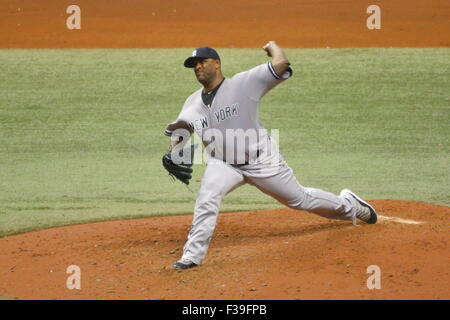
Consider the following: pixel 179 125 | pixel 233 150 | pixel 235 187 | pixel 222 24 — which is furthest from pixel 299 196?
pixel 222 24

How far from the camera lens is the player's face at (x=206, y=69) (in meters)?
5.47

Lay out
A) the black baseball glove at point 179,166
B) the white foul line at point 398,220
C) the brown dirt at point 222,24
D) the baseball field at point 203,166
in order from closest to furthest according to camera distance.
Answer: the baseball field at point 203,166 → the black baseball glove at point 179,166 → the white foul line at point 398,220 → the brown dirt at point 222,24

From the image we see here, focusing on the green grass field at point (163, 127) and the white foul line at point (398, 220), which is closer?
the white foul line at point (398, 220)

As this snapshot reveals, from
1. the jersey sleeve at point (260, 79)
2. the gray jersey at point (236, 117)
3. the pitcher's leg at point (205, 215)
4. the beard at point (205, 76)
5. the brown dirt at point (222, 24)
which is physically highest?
the brown dirt at point (222, 24)

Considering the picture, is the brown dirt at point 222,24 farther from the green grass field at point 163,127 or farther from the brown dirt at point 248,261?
the brown dirt at point 248,261

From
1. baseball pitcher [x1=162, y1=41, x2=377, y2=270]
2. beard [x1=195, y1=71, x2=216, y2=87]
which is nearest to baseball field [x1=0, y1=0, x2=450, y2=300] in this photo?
baseball pitcher [x1=162, y1=41, x2=377, y2=270]

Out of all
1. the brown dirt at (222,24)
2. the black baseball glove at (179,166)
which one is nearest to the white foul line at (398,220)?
the black baseball glove at (179,166)

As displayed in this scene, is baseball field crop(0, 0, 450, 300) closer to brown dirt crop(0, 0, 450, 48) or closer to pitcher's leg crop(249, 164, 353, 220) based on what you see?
brown dirt crop(0, 0, 450, 48)

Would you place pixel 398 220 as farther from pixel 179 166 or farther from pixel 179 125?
pixel 179 125

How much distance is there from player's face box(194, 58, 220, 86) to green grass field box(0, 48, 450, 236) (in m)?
2.29

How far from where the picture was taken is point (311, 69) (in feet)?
39.9

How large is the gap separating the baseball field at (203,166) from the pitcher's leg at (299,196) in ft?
0.53
